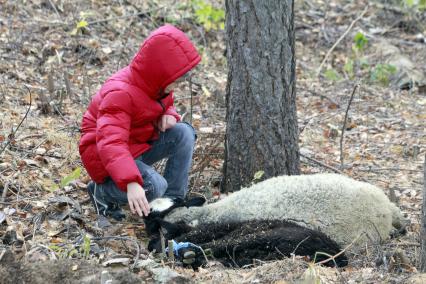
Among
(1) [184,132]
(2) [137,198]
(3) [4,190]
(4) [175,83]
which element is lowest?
(3) [4,190]

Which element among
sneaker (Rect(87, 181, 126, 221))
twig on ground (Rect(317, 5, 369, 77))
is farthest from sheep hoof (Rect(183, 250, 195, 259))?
twig on ground (Rect(317, 5, 369, 77))

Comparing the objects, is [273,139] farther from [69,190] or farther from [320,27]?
[320,27]

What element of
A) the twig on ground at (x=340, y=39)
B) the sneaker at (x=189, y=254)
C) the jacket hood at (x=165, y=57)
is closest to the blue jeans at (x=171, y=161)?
the jacket hood at (x=165, y=57)

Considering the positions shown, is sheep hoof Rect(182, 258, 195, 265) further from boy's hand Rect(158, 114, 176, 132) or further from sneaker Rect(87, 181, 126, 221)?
boy's hand Rect(158, 114, 176, 132)

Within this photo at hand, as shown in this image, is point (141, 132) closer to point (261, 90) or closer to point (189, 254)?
point (261, 90)

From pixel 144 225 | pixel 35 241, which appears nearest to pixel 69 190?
pixel 144 225

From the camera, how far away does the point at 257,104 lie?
5473 mm

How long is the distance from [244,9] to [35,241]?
238 centimetres

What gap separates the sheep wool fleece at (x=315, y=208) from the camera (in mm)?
4719

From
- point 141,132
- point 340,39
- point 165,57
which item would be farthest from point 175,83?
point 340,39

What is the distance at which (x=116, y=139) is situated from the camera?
15.2 feet

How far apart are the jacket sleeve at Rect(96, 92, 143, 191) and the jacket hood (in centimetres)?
24

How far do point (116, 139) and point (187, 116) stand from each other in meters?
2.29

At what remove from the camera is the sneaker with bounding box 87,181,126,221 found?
16.8 feet
